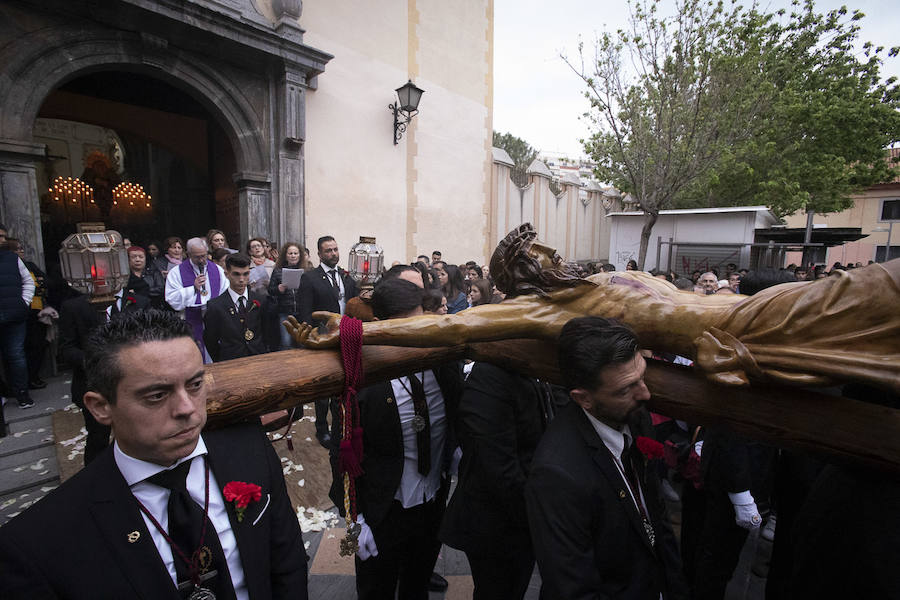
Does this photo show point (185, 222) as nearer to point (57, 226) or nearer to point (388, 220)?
point (57, 226)

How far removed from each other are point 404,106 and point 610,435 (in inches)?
347

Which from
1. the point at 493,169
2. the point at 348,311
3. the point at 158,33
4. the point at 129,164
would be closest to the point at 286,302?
the point at 348,311

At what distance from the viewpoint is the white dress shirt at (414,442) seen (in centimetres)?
228

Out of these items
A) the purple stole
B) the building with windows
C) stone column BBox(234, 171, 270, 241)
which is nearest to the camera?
the purple stole

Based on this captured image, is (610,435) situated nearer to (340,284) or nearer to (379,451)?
(379,451)

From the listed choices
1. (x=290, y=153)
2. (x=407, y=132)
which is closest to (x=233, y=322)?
(x=290, y=153)

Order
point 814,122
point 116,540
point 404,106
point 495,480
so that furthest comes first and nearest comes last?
point 814,122, point 404,106, point 495,480, point 116,540

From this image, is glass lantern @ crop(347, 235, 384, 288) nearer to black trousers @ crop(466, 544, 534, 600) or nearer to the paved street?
the paved street

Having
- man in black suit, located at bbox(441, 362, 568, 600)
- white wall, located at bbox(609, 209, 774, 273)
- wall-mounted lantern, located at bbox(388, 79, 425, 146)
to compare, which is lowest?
man in black suit, located at bbox(441, 362, 568, 600)

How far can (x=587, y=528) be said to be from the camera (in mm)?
1465

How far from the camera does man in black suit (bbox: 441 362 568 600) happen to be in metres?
1.98

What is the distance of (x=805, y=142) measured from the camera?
14.0 m

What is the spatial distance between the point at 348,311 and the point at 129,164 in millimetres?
14589

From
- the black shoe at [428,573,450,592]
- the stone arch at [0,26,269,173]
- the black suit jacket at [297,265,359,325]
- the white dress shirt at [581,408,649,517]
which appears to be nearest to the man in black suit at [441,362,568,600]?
the white dress shirt at [581,408,649,517]
